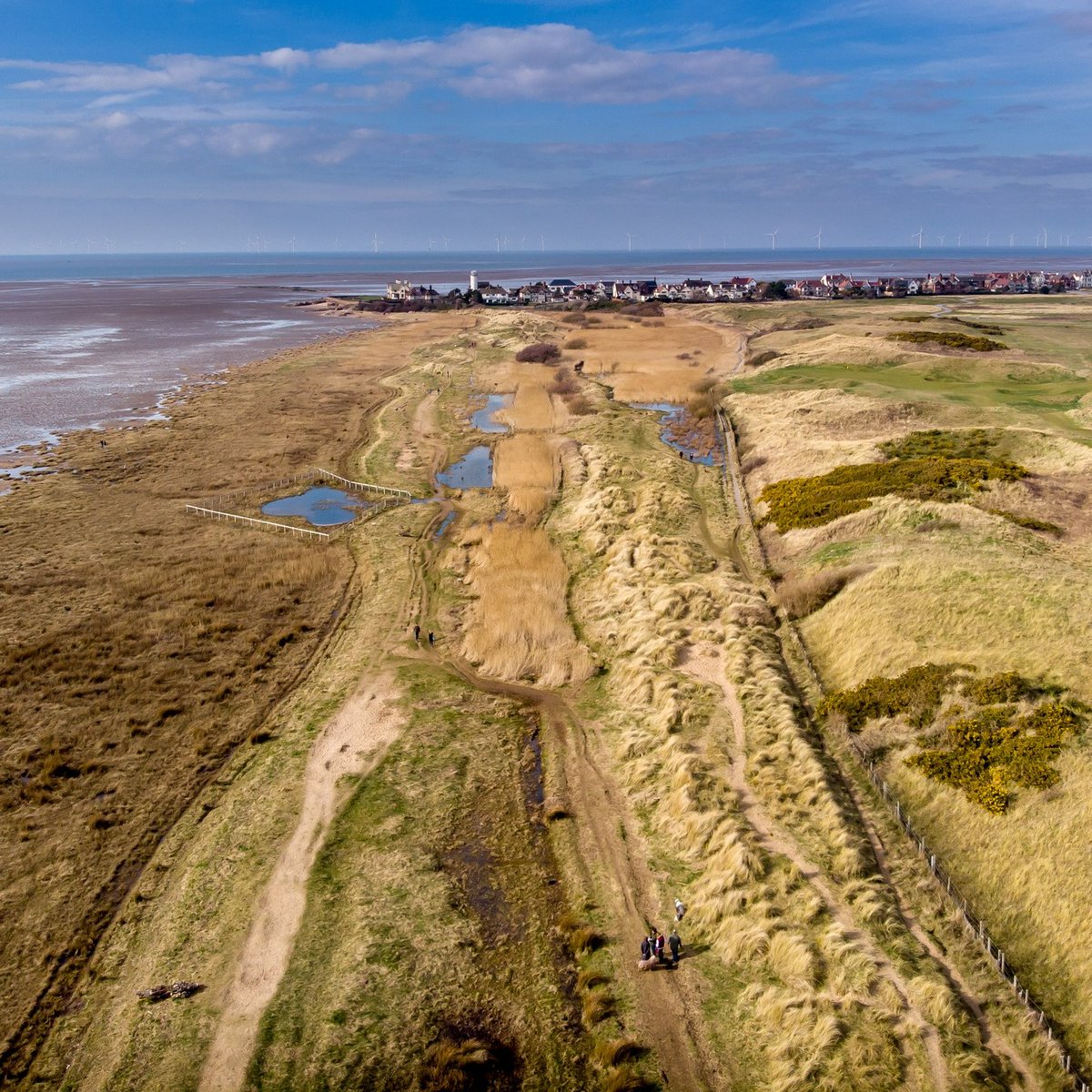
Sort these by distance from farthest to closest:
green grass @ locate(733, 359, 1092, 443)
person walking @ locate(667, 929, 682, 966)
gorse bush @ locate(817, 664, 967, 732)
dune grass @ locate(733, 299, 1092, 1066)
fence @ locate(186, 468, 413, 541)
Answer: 1. green grass @ locate(733, 359, 1092, 443)
2. fence @ locate(186, 468, 413, 541)
3. gorse bush @ locate(817, 664, 967, 732)
4. dune grass @ locate(733, 299, 1092, 1066)
5. person walking @ locate(667, 929, 682, 966)

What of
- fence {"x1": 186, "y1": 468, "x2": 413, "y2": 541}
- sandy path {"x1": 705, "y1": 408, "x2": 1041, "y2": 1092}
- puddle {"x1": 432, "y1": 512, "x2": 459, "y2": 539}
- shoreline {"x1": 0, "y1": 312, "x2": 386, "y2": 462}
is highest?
shoreline {"x1": 0, "y1": 312, "x2": 386, "y2": 462}

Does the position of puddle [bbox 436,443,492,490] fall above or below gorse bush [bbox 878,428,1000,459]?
below

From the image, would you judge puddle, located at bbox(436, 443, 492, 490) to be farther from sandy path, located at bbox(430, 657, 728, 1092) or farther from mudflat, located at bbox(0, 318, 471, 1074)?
sandy path, located at bbox(430, 657, 728, 1092)

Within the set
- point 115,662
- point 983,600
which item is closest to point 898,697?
point 983,600

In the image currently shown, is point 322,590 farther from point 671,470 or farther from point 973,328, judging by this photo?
point 973,328

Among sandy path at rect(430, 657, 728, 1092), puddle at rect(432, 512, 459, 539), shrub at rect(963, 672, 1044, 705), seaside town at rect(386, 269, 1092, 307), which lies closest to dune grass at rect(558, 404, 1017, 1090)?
sandy path at rect(430, 657, 728, 1092)

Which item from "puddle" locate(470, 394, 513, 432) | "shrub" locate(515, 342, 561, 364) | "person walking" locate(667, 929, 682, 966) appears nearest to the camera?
"person walking" locate(667, 929, 682, 966)

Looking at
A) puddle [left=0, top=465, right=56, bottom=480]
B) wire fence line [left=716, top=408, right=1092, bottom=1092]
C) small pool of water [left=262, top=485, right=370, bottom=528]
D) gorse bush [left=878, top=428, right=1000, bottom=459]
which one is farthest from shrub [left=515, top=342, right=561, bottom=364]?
wire fence line [left=716, top=408, right=1092, bottom=1092]

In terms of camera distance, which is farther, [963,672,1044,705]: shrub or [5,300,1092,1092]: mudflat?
[963,672,1044,705]: shrub
